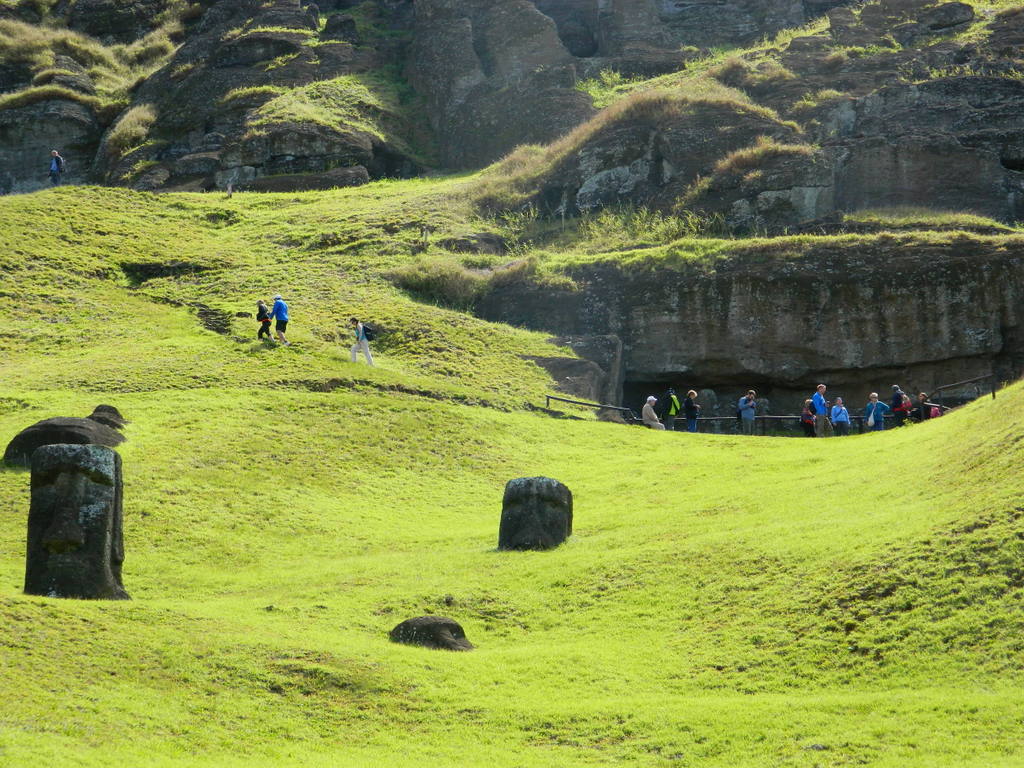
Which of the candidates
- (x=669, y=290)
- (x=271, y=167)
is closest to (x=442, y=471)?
(x=669, y=290)

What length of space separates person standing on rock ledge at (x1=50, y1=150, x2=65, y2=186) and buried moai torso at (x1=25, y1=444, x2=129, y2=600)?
52211 mm

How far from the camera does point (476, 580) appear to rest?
2423 centimetres

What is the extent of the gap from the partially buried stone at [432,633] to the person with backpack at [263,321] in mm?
23372

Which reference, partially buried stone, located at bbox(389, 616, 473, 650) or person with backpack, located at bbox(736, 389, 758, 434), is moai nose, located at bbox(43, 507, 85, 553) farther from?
person with backpack, located at bbox(736, 389, 758, 434)

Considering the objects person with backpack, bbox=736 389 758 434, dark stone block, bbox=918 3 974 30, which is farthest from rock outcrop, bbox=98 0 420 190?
person with backpack, bbox=736 389 758 434

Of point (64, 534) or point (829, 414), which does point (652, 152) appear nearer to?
point (829, 414)

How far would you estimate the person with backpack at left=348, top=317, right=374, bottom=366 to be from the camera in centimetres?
4178

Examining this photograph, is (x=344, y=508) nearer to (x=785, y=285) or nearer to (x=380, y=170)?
(x=785, y=285)

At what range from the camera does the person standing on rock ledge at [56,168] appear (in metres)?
69.9

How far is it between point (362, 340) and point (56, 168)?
Result: 114ft

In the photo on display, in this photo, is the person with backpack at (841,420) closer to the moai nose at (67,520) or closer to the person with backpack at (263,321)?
the person with backpack at (263,321)

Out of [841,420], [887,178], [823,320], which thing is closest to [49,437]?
[841,420]

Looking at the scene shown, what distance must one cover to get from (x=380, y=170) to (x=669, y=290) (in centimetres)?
2970

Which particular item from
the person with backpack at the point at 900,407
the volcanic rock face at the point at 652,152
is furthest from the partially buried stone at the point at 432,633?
the volcanic rock face at the point at 652,152
